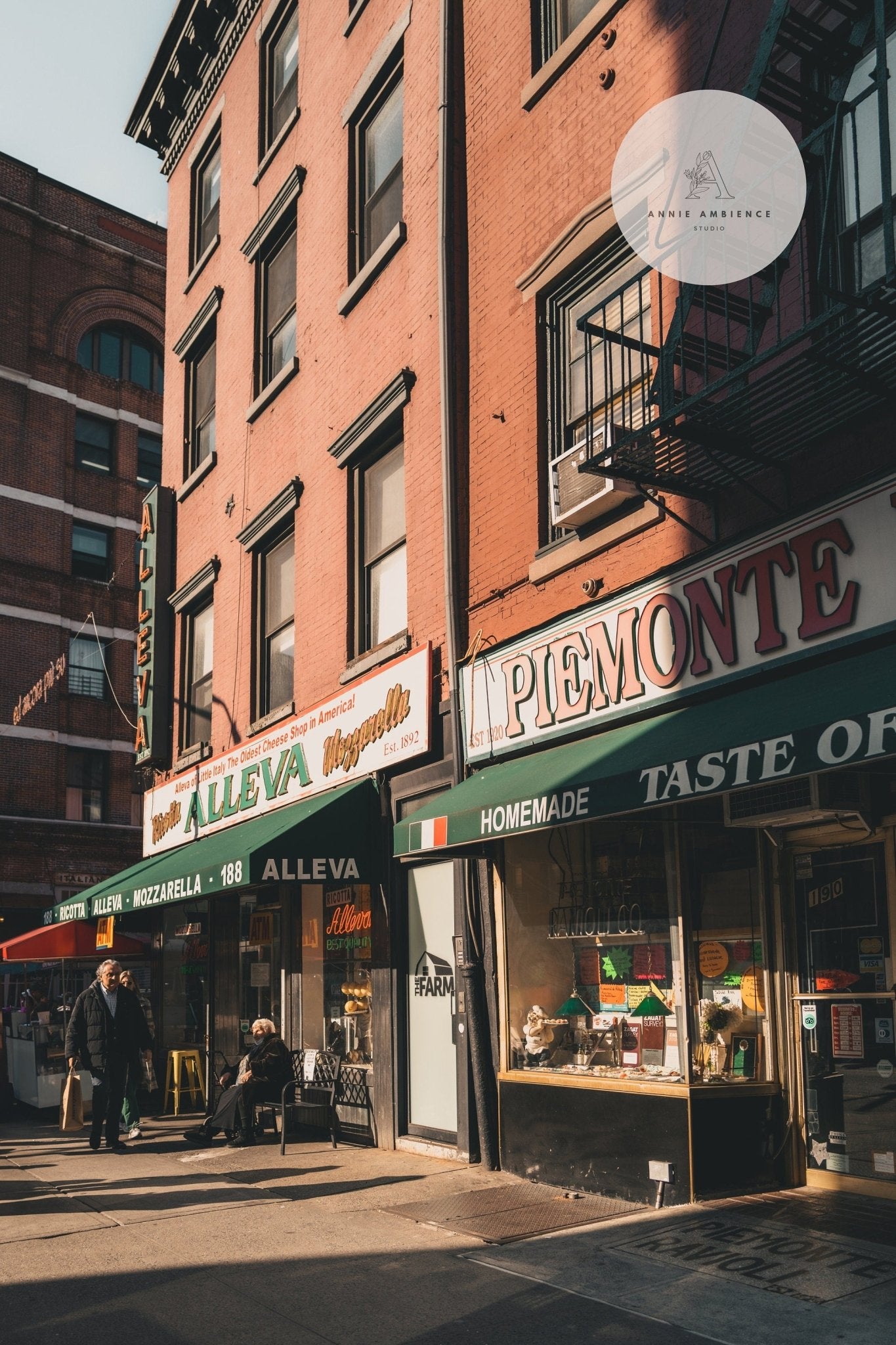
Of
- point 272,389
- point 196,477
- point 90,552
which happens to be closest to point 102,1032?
point 272,389

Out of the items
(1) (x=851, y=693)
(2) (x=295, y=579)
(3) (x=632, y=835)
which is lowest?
(3) (x=632, y=835)

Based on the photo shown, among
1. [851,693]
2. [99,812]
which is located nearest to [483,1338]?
[851,693]

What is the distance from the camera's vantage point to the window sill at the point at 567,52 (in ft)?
32.2

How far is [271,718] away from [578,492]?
646 cm

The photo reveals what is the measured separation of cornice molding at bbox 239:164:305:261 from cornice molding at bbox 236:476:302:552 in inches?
147

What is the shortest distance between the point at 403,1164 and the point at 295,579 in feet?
22.5

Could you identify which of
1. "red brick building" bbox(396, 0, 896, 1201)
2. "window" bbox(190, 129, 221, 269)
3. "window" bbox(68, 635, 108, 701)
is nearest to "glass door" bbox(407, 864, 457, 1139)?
"red brick building" bbox(396, 0, 896, 1201)

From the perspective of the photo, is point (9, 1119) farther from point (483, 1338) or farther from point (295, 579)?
point (483, 1338)

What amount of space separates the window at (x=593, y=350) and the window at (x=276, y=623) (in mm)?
5479

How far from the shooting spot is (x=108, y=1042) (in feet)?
40.1

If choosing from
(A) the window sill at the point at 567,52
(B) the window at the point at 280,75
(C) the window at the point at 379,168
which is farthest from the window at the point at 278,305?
(A) the window sill at the point at 567,52

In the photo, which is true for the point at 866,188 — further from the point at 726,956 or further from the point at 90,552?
the point at 90,552

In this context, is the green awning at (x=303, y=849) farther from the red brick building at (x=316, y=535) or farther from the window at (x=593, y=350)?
the window at (x=593, y=350)

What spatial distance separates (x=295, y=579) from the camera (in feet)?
47.9
